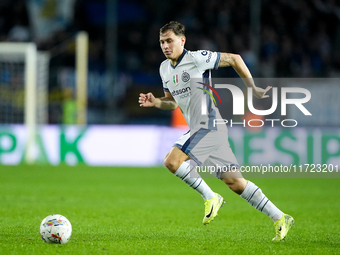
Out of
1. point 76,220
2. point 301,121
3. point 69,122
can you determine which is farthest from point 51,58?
point 76,220

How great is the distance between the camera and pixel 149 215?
726 centimetres

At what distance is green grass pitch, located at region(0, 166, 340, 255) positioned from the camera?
4.97 m

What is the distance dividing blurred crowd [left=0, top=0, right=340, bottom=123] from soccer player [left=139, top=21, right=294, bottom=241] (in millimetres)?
12179

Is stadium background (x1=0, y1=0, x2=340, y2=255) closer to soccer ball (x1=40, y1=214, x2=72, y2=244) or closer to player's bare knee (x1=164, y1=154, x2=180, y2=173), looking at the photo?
soccer ball (x1=40, y1=214, x2=72, y2=244)

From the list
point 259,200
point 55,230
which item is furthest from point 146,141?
point 55,230

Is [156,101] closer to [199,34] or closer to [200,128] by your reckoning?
[200,128]

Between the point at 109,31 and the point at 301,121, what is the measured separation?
307 inches

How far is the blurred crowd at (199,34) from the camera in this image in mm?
18531

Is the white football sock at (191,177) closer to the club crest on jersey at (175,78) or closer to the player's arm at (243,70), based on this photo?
the club crest on jersey at (175,78)

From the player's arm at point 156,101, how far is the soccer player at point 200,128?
1 cm

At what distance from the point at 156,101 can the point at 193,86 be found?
46cm

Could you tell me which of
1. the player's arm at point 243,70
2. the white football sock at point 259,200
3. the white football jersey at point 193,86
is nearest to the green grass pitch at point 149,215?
the white football sock at point 259,200

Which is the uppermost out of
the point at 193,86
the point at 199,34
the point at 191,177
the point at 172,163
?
the point at 199,34

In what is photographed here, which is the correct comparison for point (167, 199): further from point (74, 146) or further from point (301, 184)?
point (74, 146)
